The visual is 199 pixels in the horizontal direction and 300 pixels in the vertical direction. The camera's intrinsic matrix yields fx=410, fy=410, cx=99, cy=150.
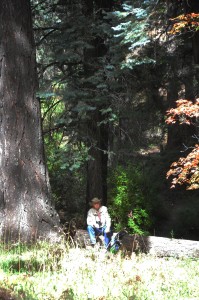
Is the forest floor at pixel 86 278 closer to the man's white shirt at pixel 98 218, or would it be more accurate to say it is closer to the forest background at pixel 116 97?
the forest background at pixel 116 97

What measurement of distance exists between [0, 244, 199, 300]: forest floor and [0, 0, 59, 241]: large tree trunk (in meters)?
1.19

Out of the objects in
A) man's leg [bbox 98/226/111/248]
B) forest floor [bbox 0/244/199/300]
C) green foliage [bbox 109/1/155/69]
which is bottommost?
forest floor [bbox 0/244/199/300]

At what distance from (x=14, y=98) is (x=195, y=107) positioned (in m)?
3.36

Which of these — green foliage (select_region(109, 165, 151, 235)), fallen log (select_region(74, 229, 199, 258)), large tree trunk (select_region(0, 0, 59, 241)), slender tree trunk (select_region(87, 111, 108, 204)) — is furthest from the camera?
green foliage (select_region(109, 165, 151, 235))

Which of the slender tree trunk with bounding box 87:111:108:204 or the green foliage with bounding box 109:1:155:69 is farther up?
the green foliage with bounding box 109:1:155:69

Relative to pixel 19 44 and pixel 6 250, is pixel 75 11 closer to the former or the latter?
pixel 19 44

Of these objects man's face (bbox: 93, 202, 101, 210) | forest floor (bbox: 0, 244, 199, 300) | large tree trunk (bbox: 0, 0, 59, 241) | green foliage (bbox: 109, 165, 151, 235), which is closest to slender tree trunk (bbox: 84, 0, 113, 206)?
green foliage (bbox: 109, 165, 151, 235)

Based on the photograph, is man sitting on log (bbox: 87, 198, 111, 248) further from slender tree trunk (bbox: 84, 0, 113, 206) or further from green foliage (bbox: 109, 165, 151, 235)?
green foliage (bbox: 109, 165, 151, 235)

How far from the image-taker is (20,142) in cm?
730

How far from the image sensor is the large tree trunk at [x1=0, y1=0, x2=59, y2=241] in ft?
23.6

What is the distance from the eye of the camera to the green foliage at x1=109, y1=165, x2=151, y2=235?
12375mm

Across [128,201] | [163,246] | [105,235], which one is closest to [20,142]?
[105,235]

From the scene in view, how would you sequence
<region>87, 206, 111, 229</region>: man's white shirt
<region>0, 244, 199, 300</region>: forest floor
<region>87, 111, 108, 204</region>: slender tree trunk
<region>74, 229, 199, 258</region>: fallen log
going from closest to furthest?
<region>0, 244, 199, 300</region>: forest floor, <region>87, 206, 111, 229</region>: man's white shirt, <region>74, 229, 199, 258</region>: fallen log, <region>87, 111, 108, 204</region>: slender tree trunk

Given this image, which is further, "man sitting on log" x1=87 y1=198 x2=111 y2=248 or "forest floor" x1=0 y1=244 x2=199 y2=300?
"man sitting on log" x1=87 y1=198 x2=111 y2=248
